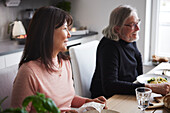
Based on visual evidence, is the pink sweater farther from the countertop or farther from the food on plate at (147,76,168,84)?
the countertop

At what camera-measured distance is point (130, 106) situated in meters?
1.31

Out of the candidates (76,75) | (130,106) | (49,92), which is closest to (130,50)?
(76,75)

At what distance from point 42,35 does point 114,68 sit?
66 cm

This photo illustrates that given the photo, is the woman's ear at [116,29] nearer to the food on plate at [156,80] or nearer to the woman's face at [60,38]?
the food on plate at [156,80]

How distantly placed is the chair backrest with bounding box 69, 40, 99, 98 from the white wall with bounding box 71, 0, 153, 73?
1.13 metres

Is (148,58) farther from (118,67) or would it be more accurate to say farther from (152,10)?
(118,67)

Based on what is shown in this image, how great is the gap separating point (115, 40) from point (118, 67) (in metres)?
0.20

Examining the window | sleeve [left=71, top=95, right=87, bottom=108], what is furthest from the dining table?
the window

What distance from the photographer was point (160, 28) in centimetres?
297

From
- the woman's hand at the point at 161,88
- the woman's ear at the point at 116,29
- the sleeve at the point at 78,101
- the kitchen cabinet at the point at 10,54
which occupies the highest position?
the woman's ear at the point at 116,29

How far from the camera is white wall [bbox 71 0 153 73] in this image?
3.03 metres

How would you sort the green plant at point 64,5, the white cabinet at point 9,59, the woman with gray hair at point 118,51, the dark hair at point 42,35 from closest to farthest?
the dark hair at point 42,35, the woman with gray hair at point 118,51, the white cabinet at point 9,59, the green plant at point 64,5

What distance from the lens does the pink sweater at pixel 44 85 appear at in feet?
3.63

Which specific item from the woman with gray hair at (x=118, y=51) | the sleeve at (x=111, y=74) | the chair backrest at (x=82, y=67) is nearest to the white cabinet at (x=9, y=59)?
the chair backrest at (x=82, y=67)
